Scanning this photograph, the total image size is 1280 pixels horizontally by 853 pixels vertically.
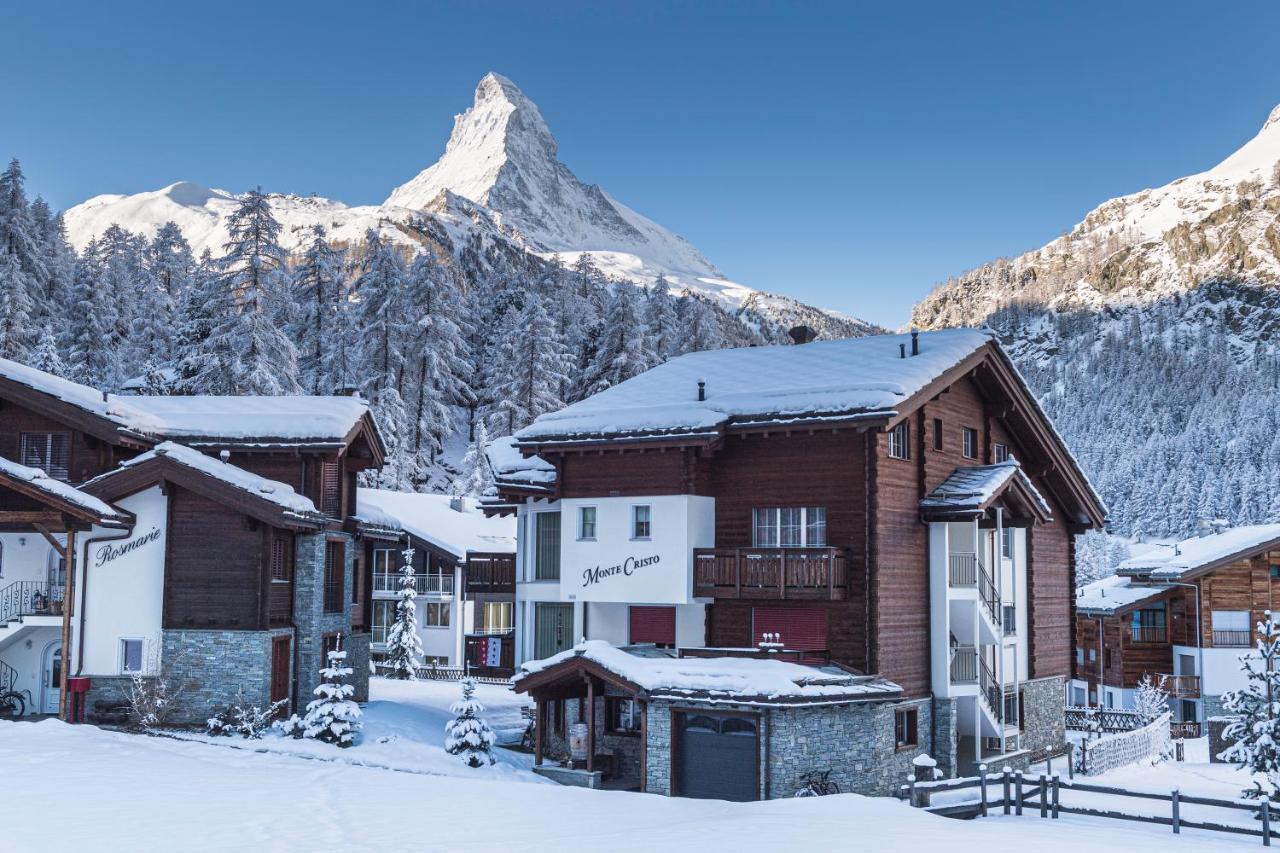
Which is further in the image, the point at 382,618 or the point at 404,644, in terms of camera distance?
the point at 382,618

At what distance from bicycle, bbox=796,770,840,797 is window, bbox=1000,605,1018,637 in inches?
418

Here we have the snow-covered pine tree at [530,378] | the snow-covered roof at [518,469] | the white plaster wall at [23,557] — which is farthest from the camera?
the snow-covered pine tree at [530,378]

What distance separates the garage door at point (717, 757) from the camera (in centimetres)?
2444

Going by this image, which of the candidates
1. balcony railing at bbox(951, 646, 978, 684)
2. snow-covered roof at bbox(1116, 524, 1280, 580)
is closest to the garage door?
balcony railing at bbox(951, 646, 978, 684)

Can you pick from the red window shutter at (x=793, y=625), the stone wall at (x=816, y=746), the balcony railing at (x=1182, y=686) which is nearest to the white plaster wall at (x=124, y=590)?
the stone wall at (x=816, y=746)

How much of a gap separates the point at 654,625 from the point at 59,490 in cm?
1460

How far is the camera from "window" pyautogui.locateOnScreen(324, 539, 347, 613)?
3331 cm

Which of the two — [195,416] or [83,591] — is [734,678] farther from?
[195,416]

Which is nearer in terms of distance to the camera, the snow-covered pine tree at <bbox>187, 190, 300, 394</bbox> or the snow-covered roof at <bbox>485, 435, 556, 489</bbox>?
the snow-covered roof at <bbox>485, 435, 556, 489</bbox>

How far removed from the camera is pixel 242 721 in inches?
1105

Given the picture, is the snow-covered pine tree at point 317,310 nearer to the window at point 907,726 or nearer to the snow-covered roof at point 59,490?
the snow-covered roof at point 59,490

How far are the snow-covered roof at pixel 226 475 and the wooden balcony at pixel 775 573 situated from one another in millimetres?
9949

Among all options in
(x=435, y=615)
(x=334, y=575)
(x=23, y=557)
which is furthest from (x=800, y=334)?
(x=435, y=615)

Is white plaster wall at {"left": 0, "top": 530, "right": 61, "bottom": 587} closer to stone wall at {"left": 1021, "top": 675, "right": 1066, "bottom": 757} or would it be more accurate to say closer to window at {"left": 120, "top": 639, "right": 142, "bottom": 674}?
window at {"left": 120, "top": 639, "right": 142, "bottom": 674}
